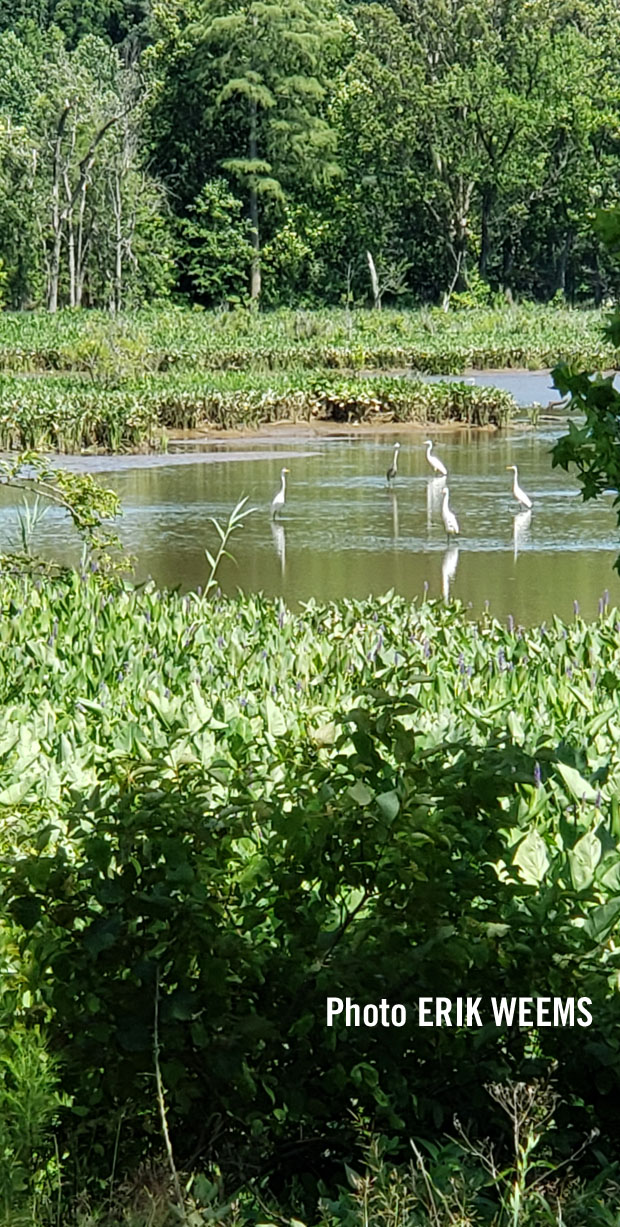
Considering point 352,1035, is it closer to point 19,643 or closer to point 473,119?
point 19,643

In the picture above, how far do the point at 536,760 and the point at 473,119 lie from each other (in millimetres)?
61514

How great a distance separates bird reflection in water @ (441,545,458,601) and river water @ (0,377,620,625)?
23 mm

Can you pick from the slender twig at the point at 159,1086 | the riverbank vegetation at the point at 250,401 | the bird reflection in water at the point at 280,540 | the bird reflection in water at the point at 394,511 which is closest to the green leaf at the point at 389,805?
the slender twig at the point at 159,1086

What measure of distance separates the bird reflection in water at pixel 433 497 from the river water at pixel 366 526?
25mm

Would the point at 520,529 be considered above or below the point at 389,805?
below

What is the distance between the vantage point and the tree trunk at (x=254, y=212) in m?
64.1

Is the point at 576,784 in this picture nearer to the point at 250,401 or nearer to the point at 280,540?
the point at 280,540

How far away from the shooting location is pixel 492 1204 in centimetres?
327

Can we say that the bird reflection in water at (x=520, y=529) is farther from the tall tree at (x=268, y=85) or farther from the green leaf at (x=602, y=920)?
the tall tree at (x=268, y=85)

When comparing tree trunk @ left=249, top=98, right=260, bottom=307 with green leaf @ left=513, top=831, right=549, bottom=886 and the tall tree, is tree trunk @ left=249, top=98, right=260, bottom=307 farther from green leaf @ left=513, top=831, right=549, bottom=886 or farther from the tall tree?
green leaf @ left=513, top=831, right=549, bottom=886

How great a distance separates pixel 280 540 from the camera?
14.5 m

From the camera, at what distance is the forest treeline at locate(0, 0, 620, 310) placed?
62375mm

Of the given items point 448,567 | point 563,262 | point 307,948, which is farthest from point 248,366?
point 563,262

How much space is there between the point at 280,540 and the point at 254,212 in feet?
175
